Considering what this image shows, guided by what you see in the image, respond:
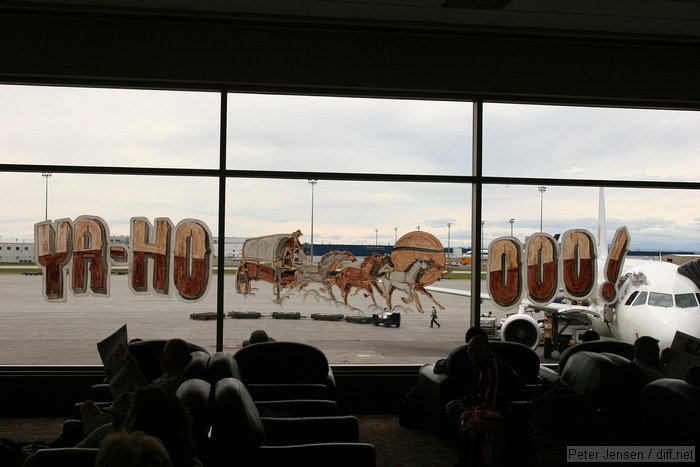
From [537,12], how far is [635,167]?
2.23m

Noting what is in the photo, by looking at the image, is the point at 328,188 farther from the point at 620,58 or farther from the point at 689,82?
the point at 689,82

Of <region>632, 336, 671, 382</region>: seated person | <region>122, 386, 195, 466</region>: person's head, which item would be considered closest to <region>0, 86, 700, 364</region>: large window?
<region>632, 336, 671, 382</region>: seated person

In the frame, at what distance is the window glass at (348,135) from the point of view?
6699 mm

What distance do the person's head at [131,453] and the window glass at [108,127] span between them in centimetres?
519

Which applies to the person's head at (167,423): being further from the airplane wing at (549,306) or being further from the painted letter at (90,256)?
the airplane wing at (549,306)

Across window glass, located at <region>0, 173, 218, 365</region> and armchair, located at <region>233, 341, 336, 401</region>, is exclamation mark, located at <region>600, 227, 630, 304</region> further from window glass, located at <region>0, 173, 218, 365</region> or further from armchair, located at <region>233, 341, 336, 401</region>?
window glass, located at <region>0, 173, 218, 365</region>

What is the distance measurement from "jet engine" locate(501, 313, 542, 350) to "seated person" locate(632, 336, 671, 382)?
9.95ft

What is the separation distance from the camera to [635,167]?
732 cm

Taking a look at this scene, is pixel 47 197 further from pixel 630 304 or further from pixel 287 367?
pixel 630 304

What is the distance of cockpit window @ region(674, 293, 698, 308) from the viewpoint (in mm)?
8453

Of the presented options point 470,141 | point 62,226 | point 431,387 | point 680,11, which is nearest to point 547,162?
point 470,141

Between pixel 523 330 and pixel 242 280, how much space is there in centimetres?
334

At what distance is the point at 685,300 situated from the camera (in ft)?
27.8

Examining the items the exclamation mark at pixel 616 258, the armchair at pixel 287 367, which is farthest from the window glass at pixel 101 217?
the exclamation mark at pixel 616 258
